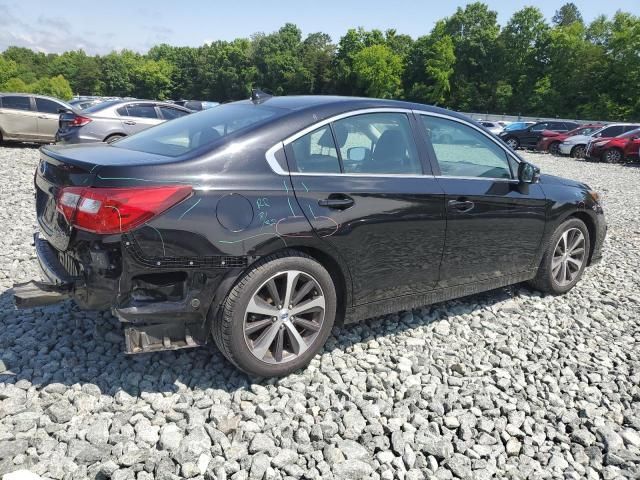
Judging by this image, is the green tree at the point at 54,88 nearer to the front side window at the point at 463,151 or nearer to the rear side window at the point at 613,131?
the rear side window at the point at 613,131

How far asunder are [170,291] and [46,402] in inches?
36.1

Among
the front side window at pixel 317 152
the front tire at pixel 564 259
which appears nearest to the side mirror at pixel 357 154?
the front side window at pixel 317 152

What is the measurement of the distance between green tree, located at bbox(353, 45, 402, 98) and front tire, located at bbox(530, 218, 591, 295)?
3305 inches

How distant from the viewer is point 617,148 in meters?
21.2

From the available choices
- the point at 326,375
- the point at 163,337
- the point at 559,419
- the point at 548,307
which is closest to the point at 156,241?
the point at 163,337

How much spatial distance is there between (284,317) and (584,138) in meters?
23.3

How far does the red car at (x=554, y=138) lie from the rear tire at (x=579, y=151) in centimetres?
130

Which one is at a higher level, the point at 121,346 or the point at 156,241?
the point at 156,241

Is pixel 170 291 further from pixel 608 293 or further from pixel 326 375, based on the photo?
pixel 608 293

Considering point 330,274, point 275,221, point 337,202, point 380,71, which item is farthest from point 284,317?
point 380,71

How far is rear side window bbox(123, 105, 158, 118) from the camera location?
12.3 metres

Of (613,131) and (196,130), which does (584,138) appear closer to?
(613,131)

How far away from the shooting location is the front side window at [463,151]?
3.86 meters

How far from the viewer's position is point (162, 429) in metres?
2.71
